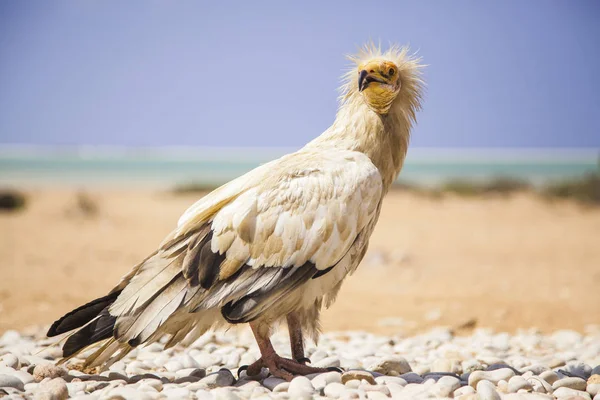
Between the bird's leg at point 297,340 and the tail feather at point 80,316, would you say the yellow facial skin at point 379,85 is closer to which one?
the bird's leg at point 297,340

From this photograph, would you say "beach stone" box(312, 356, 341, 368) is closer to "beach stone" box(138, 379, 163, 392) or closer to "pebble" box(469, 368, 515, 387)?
"pebble" box(469, 368, 515, 387)

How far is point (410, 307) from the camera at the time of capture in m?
8.89

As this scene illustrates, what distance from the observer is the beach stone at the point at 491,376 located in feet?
13.9

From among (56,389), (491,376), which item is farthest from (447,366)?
(56,389)

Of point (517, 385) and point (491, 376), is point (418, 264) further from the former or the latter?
point (517, 385)

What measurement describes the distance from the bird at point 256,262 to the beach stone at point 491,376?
114 centimetres

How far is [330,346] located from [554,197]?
75.7ft

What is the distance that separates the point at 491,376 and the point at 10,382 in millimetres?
3375

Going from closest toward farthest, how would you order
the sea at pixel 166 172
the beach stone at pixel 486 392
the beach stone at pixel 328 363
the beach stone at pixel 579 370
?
the beach stone at pixel 486 392, the beach stone at pixel 579 370, the beach stone at pixel 328 363, the sea at pixel 166 172

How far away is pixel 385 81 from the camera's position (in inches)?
185

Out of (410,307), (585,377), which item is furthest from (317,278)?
(410,307)

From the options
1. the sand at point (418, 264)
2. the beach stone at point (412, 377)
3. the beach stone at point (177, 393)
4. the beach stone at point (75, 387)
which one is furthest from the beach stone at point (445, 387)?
the sand at point (418, 264)

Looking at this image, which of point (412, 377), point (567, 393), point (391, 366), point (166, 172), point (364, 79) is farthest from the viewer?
point (166, 172)

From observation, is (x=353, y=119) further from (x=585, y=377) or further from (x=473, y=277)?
(x=473, y=277)
